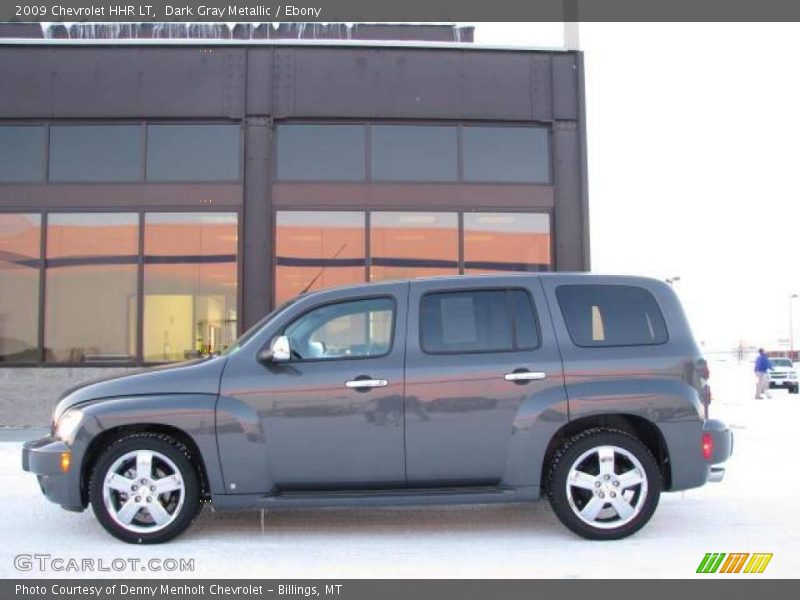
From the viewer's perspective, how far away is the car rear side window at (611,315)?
5555mm

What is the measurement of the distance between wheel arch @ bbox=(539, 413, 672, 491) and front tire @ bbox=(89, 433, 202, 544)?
7.62 ft

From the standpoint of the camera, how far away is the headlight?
209 inches

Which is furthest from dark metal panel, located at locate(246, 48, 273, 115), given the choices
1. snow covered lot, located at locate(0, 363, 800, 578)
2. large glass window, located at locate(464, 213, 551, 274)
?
snow covered lot, located at locate(0, 363, 800, 578)

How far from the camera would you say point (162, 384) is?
5352 mm

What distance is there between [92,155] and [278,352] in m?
9.15

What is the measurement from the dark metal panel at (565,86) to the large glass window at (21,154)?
27.0 feet

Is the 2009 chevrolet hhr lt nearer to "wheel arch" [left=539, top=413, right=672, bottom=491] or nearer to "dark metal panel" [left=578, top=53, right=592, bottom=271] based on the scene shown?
"wheel arch" [left=539, top=413, right=672, bottom=491]

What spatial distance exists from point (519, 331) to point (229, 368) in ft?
6.41

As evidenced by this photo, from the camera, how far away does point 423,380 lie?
534cm

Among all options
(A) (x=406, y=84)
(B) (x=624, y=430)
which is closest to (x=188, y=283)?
(A) (x=406, y=84)

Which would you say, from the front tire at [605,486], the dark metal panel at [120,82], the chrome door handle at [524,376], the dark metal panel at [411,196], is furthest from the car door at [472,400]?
the dark metal panel at [120,82]

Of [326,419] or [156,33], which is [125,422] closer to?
[326,419]

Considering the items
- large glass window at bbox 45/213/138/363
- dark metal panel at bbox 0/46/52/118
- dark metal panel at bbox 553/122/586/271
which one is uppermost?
dark metal panel at bbox 0/46/52/118
